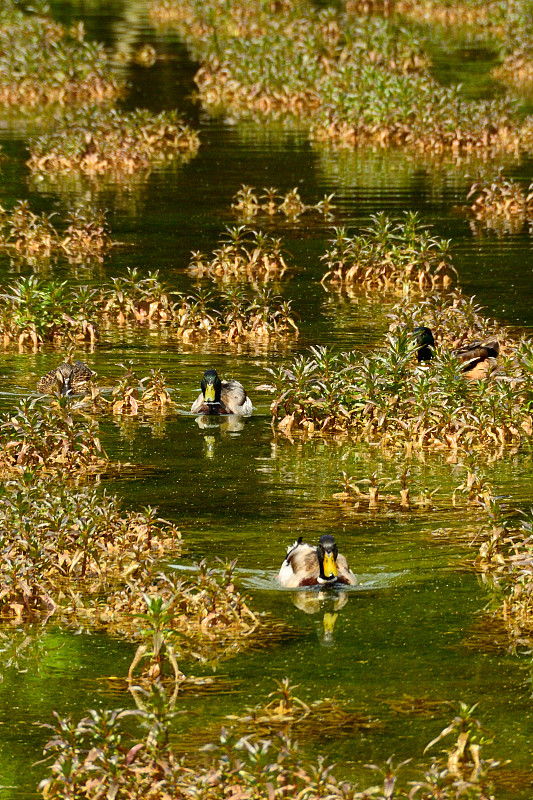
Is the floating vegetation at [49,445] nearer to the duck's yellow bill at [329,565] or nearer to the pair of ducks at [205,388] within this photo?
the pair of ducks at [205,388]

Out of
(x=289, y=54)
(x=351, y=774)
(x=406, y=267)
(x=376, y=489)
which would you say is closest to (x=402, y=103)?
(x=289, y=54)

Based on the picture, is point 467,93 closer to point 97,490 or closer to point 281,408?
point 281,408

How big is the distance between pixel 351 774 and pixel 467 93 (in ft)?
87.1

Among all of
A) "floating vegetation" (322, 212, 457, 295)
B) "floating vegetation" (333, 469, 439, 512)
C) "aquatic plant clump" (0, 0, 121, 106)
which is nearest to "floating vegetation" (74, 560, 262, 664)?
"floating vegetation" (333, 469, 439, 512)

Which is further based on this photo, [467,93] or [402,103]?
[467,93]

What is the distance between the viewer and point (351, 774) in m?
8.05

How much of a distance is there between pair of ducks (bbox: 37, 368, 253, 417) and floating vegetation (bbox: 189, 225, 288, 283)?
537 cm

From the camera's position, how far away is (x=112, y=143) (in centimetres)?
2858

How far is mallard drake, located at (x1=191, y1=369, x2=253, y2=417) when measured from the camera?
14.3 metres

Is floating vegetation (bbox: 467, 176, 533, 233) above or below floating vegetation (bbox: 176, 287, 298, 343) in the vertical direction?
above

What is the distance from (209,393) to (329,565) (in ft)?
13.9

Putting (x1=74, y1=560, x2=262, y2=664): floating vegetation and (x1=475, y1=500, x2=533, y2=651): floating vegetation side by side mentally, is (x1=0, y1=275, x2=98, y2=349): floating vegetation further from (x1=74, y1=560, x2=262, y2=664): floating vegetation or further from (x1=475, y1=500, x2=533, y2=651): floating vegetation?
(x1=74, y1=560, x2=262, y2=664): floating vegetation

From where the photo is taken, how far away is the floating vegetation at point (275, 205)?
23.9m

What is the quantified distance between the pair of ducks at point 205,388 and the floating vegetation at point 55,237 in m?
6.56
